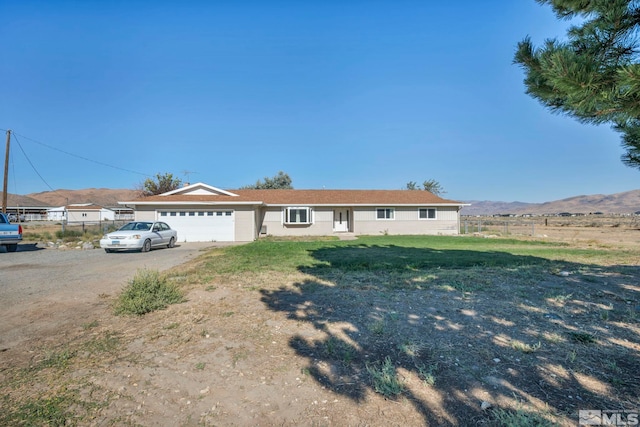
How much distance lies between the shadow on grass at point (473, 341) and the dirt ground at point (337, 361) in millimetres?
19

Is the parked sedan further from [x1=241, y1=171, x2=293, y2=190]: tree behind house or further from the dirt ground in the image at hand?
[x1=241, y1=171, x2=293, y2=190]: tree behind house

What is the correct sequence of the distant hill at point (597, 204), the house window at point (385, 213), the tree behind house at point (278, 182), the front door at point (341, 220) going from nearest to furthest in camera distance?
the house window at point (385, 213) → the front door at point (341, 220) → the tree behind house at point (278, 182) → the distant hill at point (597, 204)

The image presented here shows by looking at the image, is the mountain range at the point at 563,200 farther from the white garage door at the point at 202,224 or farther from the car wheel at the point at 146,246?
the car wheel at the point at 146,246

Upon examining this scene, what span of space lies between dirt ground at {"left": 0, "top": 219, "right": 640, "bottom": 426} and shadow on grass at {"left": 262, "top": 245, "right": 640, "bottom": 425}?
0.06 feet

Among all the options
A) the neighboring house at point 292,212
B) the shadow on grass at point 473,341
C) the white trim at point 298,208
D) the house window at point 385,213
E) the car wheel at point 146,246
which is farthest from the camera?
the house window at point 385,213

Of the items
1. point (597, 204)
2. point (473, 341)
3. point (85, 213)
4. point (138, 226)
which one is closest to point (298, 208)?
point (138, 226)

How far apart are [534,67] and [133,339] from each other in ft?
23.6

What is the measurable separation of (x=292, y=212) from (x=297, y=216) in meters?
0.48

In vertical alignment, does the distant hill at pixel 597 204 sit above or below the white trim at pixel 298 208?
above

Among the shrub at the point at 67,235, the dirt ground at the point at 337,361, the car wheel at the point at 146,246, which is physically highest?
the shrub at the point at 67,235

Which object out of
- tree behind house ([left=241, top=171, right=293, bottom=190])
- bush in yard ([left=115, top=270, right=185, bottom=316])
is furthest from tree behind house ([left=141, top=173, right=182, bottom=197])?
bush in yard ([left=115, top=270, right=185, bottom=316])

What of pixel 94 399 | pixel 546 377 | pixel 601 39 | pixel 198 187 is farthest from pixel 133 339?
pixel 198 187

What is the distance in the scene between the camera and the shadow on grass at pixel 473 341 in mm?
2742

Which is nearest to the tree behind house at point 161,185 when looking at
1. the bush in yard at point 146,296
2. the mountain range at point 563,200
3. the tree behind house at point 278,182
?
the tree behind house at point 278,182
